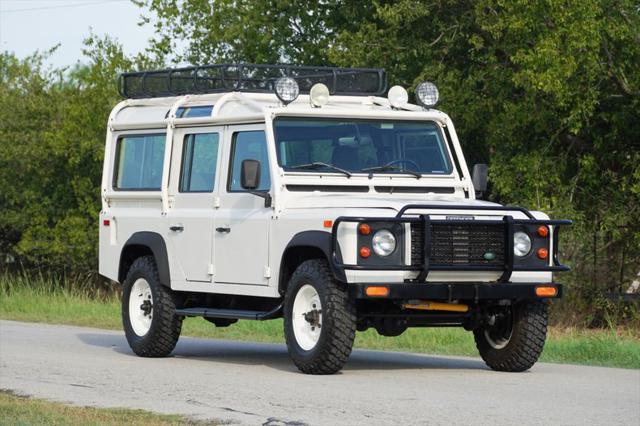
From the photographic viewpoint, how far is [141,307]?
1530cm

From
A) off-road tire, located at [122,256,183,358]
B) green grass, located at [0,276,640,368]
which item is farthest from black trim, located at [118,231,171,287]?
green grass, located at [0,276,640,368]

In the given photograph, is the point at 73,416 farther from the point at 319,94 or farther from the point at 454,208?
the point at 319,94

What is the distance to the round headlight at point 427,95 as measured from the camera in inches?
577

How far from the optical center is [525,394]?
11.4 meters

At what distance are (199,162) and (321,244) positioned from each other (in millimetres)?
2794

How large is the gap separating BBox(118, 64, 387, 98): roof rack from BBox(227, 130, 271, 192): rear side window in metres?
0.76

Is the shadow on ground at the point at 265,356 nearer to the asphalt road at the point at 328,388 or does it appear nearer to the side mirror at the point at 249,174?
the asphalt road at the point at 328,388

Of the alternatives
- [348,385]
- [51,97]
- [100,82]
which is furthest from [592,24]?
[51,97]

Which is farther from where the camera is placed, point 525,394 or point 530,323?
point 530,323

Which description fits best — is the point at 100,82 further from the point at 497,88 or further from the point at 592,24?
the point at 592,24

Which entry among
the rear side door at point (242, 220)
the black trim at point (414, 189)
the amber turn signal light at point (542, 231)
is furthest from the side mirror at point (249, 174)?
the amber turn signal light at point (542, 231)

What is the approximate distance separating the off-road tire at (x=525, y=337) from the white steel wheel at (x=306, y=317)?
190 centimetres

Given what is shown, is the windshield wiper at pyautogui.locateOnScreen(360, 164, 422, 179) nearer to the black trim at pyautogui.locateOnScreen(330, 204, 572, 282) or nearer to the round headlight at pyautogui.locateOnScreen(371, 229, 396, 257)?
the black trim at pyautogui.locateOnScreen(330, 204, 572, 282)

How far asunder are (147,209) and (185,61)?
2322 centimetres
